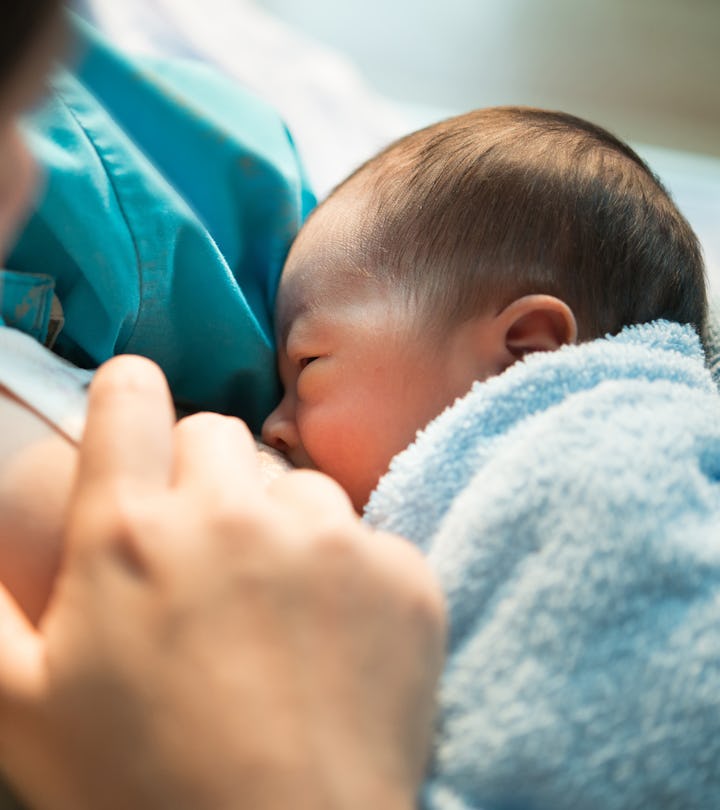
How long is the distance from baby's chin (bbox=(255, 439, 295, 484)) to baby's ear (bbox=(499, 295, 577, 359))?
19 centimetres

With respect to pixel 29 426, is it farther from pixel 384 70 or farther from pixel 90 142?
pixel 384 70

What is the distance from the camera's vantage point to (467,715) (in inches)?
17.7

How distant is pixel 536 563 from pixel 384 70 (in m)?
1.48

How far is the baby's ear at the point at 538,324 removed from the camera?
66 cm

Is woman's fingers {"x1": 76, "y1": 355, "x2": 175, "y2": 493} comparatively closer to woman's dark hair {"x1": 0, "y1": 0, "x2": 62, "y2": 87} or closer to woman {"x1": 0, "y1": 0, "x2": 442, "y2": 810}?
woman {"x1": 0, "y1": 0, "x2": 442, "y2": 810}

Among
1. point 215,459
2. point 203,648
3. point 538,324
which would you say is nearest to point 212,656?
point 203,648

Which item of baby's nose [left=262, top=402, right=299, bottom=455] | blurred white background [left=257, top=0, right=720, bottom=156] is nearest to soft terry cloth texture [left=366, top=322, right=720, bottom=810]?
baby's nose [left=262, top=402, right=299, bottom=455]

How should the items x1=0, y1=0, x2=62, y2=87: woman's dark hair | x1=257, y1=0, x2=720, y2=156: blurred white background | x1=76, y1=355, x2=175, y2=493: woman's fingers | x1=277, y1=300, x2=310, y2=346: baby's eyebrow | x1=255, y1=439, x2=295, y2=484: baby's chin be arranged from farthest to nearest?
x1=257, y1=0, x2=720, y2=156: blurred white background, x1=277, y1=300, x2=310, y2=346: baby's eyebrow, x1=255, y1=439, x2=295, y2=484: baby's chin, x1=76, y1=355, x2=175, y2=493: woman's fingers, x1=0, y1=0, x2=62, y2=87: woman's dark hair

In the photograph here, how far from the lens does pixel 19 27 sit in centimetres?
33

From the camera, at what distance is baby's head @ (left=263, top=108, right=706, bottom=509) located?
2.18ft

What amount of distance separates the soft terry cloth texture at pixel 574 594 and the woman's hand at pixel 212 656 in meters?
0.04

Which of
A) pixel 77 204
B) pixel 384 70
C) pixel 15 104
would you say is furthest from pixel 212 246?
pixel 384 70

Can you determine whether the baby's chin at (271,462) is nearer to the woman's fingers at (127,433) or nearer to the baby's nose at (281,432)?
the baby's nose at (281,432)

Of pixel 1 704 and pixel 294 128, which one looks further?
pixel 294 128
